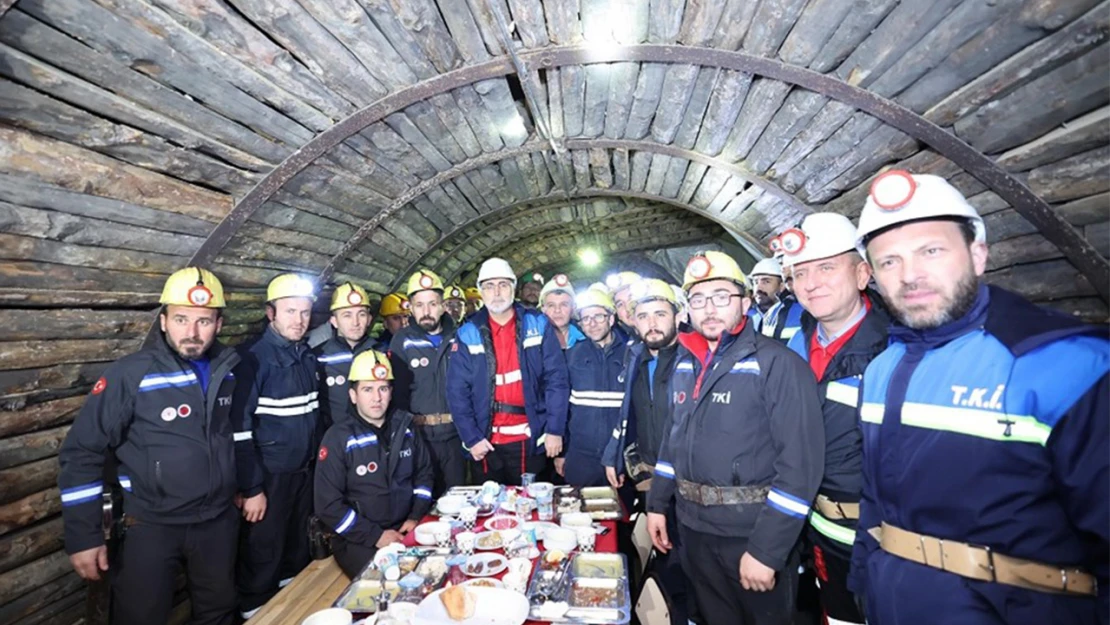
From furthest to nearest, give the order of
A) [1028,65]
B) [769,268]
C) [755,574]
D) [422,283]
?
[769,268] < [422,283] < [1028,65] < [755,574]

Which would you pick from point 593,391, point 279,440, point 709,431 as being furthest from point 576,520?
point 279,440

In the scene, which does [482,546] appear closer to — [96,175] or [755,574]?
[755,574]

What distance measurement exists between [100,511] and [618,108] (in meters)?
4.99

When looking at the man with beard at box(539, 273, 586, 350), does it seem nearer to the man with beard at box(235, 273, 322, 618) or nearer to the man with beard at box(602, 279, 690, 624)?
the man with beard at box(602, 279, 690, 624)

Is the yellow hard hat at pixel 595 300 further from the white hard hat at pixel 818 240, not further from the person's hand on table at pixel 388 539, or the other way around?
the person's hand on table at pixel 388 539

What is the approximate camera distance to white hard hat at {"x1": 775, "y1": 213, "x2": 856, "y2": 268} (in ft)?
9.11

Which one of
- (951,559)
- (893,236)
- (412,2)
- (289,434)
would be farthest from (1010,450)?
(289,434)

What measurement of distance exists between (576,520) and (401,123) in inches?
140

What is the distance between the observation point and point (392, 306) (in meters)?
7.80

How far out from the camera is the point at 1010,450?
1518mm

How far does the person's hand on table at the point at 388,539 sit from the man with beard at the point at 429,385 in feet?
5.79

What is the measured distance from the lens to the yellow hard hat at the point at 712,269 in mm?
2918

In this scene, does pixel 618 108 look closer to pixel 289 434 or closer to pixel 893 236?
pixel 893 236

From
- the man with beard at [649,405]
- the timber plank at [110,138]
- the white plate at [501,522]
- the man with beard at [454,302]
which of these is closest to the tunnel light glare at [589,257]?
the man with beard at [454,302]
